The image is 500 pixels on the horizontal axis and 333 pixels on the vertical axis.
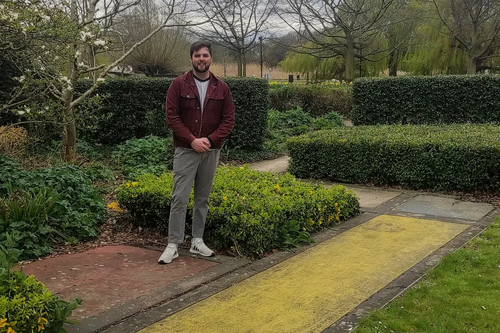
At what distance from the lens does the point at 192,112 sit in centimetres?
474

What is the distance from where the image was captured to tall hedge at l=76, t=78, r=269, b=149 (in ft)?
36.6

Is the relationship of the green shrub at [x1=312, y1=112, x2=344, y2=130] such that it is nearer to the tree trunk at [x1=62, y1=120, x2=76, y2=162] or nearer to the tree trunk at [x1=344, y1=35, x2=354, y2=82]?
the tree trunk at [x1=344, y1=35, x2=354, y2=82]

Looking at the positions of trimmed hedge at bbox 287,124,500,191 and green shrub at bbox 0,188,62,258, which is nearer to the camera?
green shrub at bbox 0,188,62,258

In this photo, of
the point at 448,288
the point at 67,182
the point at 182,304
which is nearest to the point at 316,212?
the point at 448,288

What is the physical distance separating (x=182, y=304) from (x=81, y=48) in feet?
21.7

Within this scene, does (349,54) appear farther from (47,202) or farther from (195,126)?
(47,202)

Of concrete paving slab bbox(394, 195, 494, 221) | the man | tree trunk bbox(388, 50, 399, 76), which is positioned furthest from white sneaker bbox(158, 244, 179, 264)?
tree trunk bbox(388, 50, 399, 76)

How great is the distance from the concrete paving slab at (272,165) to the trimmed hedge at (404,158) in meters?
0.92

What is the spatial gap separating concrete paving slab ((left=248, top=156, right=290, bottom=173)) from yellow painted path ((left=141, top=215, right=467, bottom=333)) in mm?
4361

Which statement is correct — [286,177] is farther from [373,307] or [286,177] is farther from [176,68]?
[176,68]

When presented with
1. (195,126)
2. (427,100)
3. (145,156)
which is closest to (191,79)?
(195,126)

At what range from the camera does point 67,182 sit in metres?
6.02

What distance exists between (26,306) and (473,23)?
2209 cm

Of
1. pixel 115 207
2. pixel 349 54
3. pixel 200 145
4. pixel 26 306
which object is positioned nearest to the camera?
pixel 26 306
